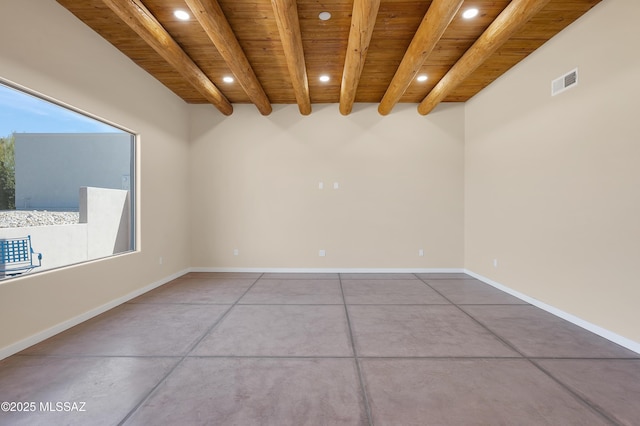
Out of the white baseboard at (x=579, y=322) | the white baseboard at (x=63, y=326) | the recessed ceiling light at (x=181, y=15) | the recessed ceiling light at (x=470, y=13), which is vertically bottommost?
the white baseboard at (x=579, y=322)

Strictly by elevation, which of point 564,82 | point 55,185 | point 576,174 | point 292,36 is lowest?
point 55,185

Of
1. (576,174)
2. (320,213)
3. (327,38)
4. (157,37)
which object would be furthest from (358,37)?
(320,213)

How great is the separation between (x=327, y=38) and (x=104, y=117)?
3058 mm

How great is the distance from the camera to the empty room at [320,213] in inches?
82.7

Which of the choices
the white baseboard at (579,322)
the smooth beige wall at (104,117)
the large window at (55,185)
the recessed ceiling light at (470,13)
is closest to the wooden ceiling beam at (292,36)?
the recessed ceiling light at (470,13)

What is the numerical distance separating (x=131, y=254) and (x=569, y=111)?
20.0 ft

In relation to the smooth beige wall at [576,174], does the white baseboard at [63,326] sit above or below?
below

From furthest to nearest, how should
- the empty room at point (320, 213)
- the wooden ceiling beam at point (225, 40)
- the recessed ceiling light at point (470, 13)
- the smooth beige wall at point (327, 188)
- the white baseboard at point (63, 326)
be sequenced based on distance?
the smooth beige wall at point (327, 188)
the recessed ceiling light at point (470, 13)
the wooden ceiling beam at point (225, 40)
the white baseboard at point (63, 326)
the empty room at point (320, 213)

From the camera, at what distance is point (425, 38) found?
3104 mm

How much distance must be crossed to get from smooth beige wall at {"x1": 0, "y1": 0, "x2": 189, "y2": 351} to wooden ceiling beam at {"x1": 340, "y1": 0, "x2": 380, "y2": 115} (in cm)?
314

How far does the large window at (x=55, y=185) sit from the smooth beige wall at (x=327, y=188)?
6.01 ft

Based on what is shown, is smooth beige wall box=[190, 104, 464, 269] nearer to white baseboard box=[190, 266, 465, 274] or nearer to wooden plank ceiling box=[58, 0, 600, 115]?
white baseboard box=[190, 266, 465, 274]

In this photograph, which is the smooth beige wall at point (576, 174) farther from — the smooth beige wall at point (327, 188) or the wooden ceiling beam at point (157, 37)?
the wooden ceiling beam at point (157, 37)

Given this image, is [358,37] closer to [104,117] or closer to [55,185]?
[104,117]
